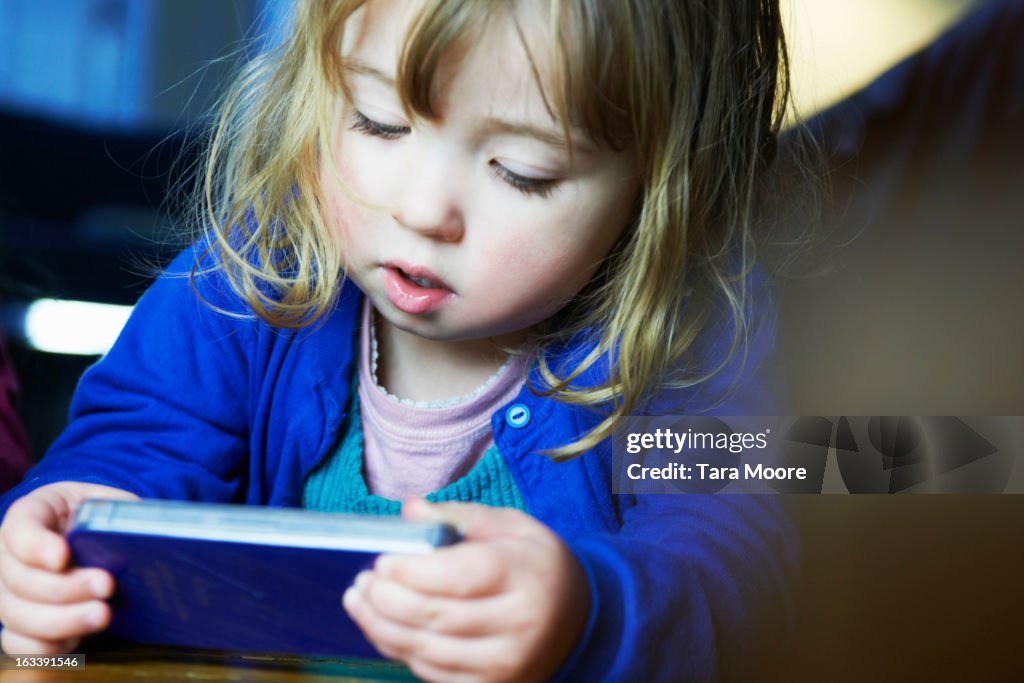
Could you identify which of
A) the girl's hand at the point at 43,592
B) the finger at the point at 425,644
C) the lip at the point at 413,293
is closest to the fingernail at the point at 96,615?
the girl's hand at the point at 43,592

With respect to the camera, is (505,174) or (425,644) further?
(505,174)

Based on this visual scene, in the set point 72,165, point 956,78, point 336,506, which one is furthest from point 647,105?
point 72,165

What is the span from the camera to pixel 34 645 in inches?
22.0

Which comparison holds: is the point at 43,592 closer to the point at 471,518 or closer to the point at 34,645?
the point at 34,645

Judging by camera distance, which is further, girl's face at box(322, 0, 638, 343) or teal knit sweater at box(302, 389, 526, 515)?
teal knit sweater at box(302, 389, 526, 515)

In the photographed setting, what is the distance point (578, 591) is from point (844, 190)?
726mm

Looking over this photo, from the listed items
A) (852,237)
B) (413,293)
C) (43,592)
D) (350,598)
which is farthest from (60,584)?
(852,237)

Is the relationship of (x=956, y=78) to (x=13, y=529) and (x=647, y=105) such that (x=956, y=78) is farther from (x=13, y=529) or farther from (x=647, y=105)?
(x=13, y=529)

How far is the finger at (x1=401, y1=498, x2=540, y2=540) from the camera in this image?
52 centimetres

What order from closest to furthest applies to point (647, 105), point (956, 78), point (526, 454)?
point (647, 105) < point (526, 454) < point (956, 78)

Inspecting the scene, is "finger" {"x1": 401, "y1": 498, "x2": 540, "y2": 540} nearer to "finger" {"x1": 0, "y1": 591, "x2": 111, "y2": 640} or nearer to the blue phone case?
the blue phone case

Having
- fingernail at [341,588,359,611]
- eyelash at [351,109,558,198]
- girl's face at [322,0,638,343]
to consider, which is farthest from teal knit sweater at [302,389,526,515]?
fingernail at [341,588,359,611]

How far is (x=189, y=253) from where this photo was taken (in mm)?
907

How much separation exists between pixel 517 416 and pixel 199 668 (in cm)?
35
